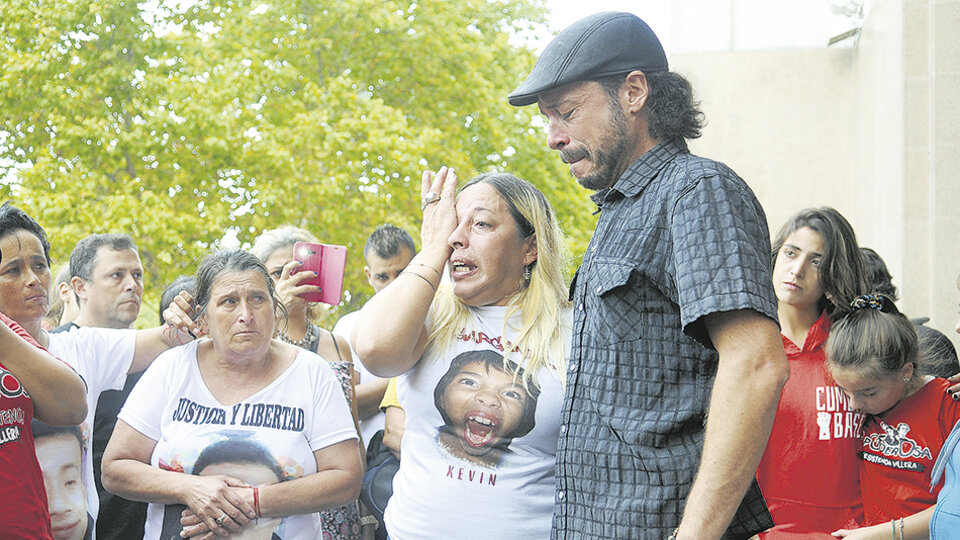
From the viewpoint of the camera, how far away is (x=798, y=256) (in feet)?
12.2

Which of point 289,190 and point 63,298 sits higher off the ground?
point 289,190

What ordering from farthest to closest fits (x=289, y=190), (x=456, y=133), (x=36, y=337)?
(x=456, y=133) < (x=289, y=190) < (x=36, y=337)

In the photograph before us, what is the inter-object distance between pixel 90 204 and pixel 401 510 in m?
13.3

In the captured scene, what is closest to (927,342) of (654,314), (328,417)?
(328,417)

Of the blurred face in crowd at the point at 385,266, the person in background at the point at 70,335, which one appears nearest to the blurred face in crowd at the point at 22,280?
the person in background at the point at 70,335

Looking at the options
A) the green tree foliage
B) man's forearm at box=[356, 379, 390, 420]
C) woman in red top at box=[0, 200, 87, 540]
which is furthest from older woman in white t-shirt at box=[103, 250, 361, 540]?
the green tree foliage

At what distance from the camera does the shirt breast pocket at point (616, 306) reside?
213cm

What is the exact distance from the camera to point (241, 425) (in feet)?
11.7

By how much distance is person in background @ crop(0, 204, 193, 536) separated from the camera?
382 centimetres

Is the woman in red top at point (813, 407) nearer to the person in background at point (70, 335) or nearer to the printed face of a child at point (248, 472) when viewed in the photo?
the printed face of a child at point (248, 472)

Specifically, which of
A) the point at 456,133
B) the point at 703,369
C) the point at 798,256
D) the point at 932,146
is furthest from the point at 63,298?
the point at 456,133

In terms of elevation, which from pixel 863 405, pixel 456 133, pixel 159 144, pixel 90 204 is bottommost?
pixel 863 405

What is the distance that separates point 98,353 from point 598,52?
118 inches

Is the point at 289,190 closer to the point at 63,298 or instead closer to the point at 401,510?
the point at 63,298
